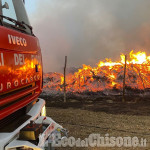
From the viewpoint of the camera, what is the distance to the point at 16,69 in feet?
6.77

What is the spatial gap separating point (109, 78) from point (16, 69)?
1202 centimetres

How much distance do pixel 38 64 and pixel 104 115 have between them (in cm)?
493

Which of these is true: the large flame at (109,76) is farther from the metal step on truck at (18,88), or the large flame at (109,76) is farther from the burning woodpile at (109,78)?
the metal step on truck at (18,88)

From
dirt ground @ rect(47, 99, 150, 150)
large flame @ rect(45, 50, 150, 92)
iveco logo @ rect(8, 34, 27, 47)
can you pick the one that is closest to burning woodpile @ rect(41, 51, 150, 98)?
large flame @ rect(45, 50, 150, 92)

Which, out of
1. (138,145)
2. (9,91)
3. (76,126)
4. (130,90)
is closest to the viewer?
(9,91)

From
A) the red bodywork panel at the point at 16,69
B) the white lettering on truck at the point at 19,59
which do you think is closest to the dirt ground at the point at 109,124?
the red bodywork panel at the point at 16,69

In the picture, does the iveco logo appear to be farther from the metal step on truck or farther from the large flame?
the large flame

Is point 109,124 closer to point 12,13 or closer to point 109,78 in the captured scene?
point 12,13

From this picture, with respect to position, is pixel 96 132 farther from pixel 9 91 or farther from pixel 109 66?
pixel 109 66

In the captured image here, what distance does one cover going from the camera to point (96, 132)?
5.06 metres

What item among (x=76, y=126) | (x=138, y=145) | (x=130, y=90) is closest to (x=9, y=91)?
(x=138, y=145)

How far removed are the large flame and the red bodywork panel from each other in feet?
34.3

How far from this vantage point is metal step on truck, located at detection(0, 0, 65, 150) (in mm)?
1821

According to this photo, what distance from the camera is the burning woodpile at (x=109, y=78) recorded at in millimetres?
12758
